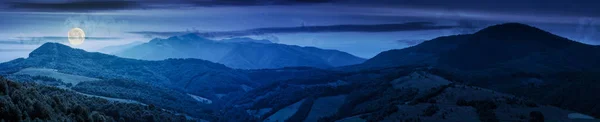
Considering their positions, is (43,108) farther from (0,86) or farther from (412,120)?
(412,120)

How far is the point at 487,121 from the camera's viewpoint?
6919 inches

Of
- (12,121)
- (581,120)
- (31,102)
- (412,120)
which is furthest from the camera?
(412,120)

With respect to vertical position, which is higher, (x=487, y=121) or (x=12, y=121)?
(x=12, y=121)

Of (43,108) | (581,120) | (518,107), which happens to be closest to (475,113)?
(518,107)

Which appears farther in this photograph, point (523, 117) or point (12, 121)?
point (523, 117)

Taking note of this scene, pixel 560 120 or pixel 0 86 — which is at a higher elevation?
pixel 0 86

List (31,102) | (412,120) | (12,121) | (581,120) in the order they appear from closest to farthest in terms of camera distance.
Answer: (12,121) < (31,102) < (581,120) < (412,120)

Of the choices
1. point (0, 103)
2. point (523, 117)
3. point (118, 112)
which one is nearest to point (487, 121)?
point (523, 117)

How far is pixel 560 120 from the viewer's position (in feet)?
571

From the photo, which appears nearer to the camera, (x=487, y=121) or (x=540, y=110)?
(x=487, y=121)

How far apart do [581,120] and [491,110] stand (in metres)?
30.2

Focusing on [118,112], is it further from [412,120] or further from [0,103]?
[412,120]

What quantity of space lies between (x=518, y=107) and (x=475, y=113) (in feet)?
62.6

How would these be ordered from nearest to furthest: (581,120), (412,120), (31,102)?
(31,102), (581,120), (412,120)
